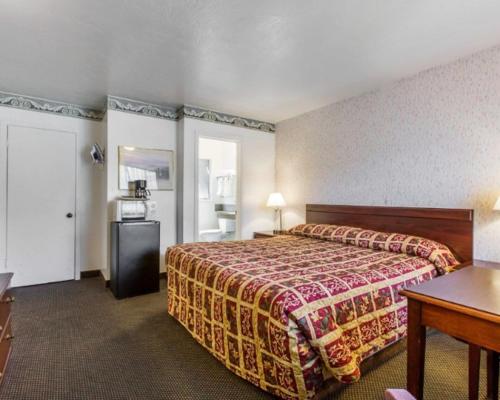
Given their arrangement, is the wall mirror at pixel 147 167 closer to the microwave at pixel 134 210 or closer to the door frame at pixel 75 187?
the microwave at pixel 134 210

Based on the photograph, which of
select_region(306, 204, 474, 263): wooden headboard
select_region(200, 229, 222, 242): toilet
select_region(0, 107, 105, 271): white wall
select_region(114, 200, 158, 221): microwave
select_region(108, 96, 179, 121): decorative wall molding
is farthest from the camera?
select_region(200, 229, 222, 242): toilet

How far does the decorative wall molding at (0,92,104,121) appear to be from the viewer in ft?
11.7

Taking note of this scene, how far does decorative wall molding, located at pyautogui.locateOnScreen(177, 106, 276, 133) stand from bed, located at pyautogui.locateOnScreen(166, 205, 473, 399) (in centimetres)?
205

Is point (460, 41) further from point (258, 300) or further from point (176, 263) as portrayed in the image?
point (176, 263)

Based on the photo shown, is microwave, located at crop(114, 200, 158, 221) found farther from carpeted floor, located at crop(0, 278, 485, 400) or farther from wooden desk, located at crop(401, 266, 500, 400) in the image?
wooden desk, located at crop(401, 266, 500, 400)

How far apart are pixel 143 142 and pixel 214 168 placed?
8.08ft

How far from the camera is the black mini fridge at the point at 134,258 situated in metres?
3.29

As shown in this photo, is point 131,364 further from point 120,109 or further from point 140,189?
point 120,109

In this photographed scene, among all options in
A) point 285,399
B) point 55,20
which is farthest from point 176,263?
point 55,20

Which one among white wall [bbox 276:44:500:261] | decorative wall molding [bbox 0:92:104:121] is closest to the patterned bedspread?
white wall [bbox 276:44:500:261]

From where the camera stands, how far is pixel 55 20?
2096 mm

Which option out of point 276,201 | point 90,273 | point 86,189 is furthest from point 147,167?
point 276,201

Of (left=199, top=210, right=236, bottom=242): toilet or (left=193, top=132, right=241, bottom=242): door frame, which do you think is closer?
(left=193, top=132, right=241, bottom=242): door frame

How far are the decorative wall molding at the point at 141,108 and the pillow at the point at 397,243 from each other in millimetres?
2628
